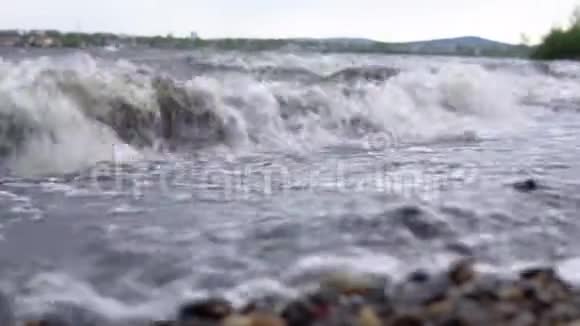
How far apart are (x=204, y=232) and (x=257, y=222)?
0.33m

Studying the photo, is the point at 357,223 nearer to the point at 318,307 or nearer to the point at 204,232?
the point at 204,232

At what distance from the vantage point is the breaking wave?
6.31m


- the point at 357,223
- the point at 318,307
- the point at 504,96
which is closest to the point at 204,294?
the point at 318,307

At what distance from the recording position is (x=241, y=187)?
17.0 feet

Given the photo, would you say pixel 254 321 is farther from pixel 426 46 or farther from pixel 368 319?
pixel 426 46

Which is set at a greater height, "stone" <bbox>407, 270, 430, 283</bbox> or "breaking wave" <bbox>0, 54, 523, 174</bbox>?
"breaking wave" <bbox>0, 54, 523, 174</bbox>

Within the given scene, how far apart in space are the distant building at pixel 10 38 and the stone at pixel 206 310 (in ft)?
89.5

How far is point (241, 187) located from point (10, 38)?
26432 millimetres

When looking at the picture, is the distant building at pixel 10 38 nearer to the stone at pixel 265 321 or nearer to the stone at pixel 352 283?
the stone at pixel 352 283

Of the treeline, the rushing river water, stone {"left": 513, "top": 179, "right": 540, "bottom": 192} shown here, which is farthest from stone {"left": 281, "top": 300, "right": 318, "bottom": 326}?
the treeline

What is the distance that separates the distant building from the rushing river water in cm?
2111

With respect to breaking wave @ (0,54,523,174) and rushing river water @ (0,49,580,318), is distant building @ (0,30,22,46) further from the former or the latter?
rushing river water @ (0,49,580,318)
